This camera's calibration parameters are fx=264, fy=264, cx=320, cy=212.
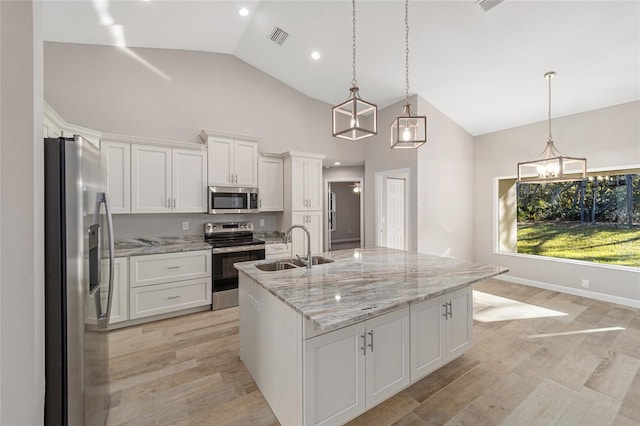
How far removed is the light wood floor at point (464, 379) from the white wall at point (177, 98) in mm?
2737

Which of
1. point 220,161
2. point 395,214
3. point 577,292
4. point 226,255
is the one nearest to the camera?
point 226,255

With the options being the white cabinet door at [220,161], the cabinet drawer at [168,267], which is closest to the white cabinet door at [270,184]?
the white cabinet door at [220,161]

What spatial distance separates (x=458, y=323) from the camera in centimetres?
227

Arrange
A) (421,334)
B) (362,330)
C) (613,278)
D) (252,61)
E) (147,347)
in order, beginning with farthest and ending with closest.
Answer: (252,61) → (613,278) → (147,347) → (421,334) → (362,330)

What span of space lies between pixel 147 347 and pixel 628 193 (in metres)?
6.68

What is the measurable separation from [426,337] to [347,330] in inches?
31.8

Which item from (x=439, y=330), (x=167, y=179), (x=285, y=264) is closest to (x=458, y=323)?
(x=439, y=330)

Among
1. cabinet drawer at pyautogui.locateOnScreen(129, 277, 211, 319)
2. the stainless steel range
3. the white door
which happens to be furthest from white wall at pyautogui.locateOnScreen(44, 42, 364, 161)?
cabinet drawer at pyautogui.locateOnScreen(129, 277, 211, 319)

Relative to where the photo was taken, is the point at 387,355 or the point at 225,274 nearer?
the point at 387,355

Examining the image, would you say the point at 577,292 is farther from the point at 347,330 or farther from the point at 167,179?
the point at 167,179

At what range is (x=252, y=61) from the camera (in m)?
4.36

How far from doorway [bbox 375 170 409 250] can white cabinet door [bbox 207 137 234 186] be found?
9.17ft

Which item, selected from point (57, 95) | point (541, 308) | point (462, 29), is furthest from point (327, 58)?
point (541, 308)

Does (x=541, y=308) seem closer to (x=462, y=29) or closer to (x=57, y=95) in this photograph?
(x=462, y=29)
